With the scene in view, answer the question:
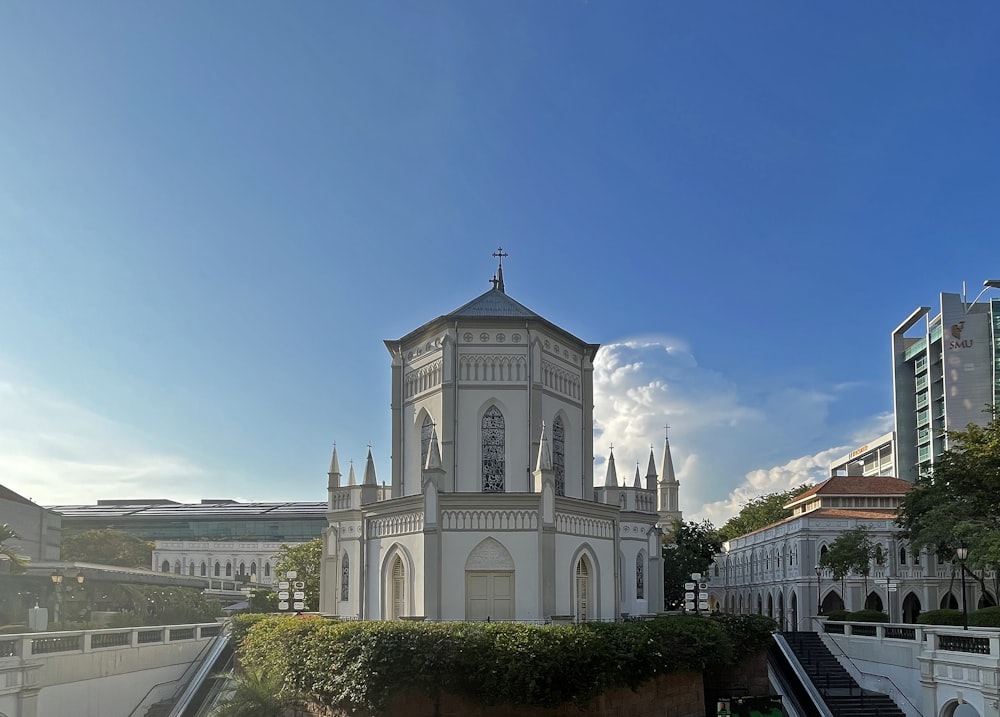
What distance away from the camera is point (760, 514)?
285ft

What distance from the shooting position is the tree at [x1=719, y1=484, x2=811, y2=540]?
8506 cm

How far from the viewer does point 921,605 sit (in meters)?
57.6

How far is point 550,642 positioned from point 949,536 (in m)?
18.1

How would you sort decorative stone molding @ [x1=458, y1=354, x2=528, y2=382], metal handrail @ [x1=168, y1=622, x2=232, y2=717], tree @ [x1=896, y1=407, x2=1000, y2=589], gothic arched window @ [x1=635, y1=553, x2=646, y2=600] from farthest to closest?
gothic arched window @ [x1=635, y1=553, x2=646, y2=600]
decorative stone molding @ [x1=458, y1=354, x2=528, y2=382]
tree @ [x1=896, y1=407, x2=1000, y2=589]
metal handrail @ [x1=168, y1=622, x2=232, y2=717]

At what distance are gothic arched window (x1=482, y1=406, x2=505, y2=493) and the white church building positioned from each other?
50mm

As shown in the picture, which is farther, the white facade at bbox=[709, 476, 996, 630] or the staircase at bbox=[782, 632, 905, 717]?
the white facade at bbox=[709, 476, 996, 630]

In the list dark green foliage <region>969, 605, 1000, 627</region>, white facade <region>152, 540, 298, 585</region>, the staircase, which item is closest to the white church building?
the staircase

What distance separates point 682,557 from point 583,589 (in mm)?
28478

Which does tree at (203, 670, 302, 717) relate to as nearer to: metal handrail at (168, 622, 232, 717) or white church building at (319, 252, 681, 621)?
metal handrail at (168, 622, 232, 717)

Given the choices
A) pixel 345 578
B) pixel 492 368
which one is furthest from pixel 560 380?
pixel 345 578

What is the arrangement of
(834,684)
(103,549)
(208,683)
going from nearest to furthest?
1. (834,684)
2. (208,683)
3. (103,549)

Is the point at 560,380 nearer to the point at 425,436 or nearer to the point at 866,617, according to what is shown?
the point at 425,436

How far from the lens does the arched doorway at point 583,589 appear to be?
3547cm

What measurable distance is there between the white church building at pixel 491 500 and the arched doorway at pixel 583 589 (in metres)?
0.05
